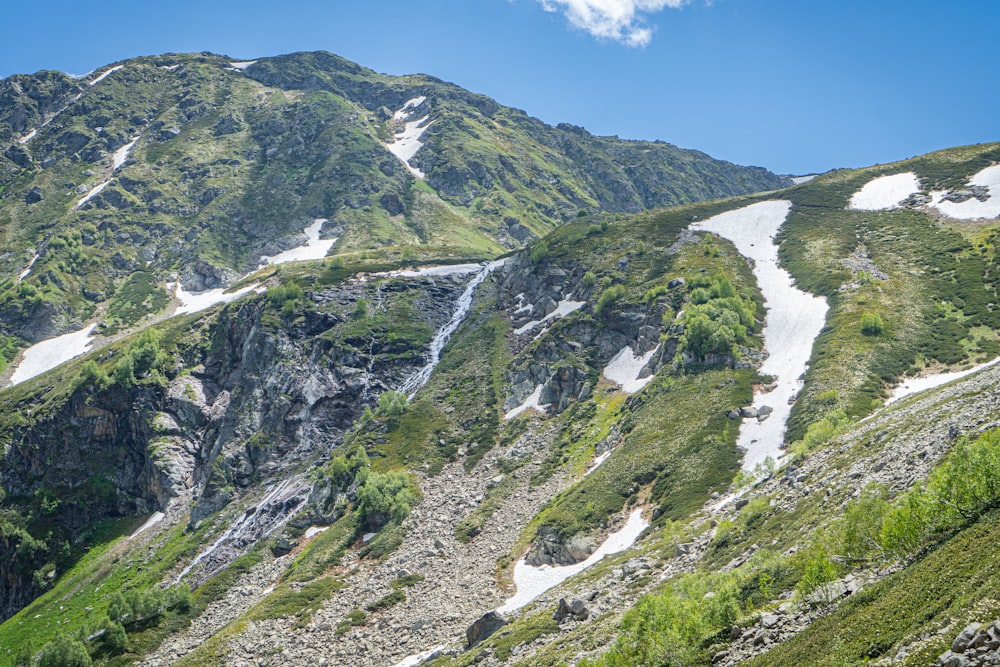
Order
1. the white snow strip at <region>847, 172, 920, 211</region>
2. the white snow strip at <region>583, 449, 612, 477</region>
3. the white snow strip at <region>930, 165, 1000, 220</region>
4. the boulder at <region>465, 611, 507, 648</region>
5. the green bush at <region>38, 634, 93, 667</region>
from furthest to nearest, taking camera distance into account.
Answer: the white snow strip at <region>847, 172, 920, 211</region> → the white snow strip at <region>930, 165, 1000, 220</region> → the white snow strip at <region>583, 449, 612, 477</region> → the green bush at <region>38, 634, 93, 667</region> → the boulder at <region>465, 611, 507, 648</region>

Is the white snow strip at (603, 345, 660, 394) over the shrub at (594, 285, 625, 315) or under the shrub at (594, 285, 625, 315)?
under

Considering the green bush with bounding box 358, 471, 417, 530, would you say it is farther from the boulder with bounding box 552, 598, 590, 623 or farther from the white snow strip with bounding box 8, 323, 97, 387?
the white snow strip with bounding box 8, 323, 97, 387

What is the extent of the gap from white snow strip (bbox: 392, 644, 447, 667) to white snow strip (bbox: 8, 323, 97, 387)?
15408 centimetres

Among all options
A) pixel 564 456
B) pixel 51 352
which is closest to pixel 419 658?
pixel 564 456

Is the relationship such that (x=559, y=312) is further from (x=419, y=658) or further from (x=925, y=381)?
(x=419, y=658)

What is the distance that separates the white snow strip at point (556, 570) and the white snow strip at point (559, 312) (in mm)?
55332

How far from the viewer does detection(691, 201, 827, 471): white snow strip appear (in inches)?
2470

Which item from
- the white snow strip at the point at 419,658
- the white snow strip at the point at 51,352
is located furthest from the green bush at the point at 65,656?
the white snow strip at the point at 51,352

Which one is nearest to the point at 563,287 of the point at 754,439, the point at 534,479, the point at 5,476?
the point at 534,479

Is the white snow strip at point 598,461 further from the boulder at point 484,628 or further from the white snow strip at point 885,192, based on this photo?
the white snow strip at point 885,192

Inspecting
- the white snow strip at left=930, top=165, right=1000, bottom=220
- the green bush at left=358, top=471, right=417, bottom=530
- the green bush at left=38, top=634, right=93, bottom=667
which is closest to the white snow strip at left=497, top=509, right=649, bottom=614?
the green bush at left=358, top=471, right=417, bottom=530

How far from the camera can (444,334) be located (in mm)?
126188

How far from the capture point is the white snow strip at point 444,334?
112 metres

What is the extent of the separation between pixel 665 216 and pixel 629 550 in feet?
328
